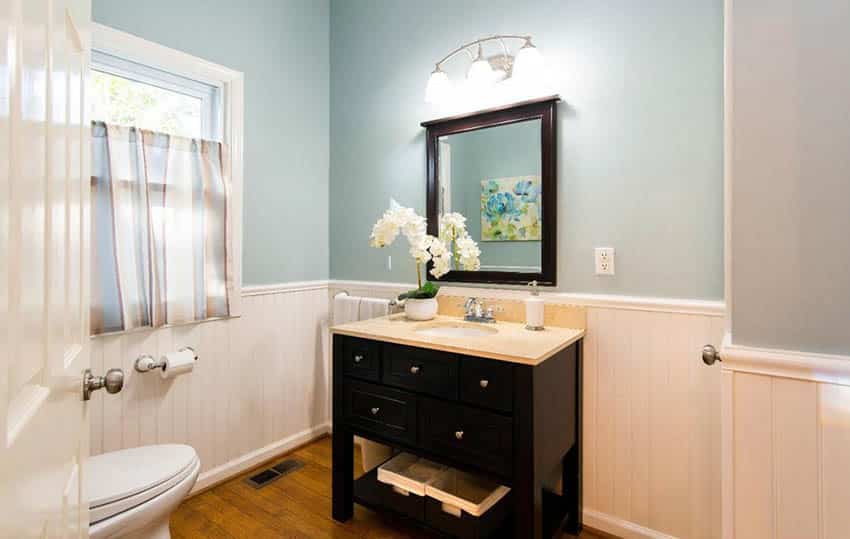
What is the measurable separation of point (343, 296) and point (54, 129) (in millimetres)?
1943

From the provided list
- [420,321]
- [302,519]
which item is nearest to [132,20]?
[420,321]

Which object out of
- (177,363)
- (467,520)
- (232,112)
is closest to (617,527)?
(467,520)

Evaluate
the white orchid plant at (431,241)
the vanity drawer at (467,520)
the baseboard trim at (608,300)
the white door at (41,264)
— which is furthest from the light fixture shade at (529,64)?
the vanity drawer at (467,520)

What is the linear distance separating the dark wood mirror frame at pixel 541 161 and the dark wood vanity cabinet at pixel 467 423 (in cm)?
41

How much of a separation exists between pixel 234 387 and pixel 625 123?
224cm

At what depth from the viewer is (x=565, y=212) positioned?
1883 millimetres

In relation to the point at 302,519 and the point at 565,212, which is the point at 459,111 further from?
the point at 302,519

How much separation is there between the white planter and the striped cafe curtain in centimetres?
93

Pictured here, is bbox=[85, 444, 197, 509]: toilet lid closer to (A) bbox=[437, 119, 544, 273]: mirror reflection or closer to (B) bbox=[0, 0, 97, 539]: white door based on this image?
(B) bbox=[0, 0, 97, 539]: white door

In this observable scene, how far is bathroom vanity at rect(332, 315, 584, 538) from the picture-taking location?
1430 millimetres

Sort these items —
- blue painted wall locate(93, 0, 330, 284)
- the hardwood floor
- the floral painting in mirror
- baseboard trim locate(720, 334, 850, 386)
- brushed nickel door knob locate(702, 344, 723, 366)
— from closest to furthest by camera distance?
baseboard trim locate(720, 334, 850, 386), brushed nickel door knob locate(702, 344, 723, 366), the hardwood floor, the floral painting in mirror, blue painted wall locate(93, 0, 330, 284)

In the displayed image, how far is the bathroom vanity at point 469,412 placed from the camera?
143 cm

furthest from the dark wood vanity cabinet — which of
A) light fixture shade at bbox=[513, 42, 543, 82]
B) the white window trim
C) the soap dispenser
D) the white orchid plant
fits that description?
light fixture shade at bbox=[513, 42, 543, 82]

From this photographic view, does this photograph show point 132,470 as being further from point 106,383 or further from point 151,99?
point 151,99
